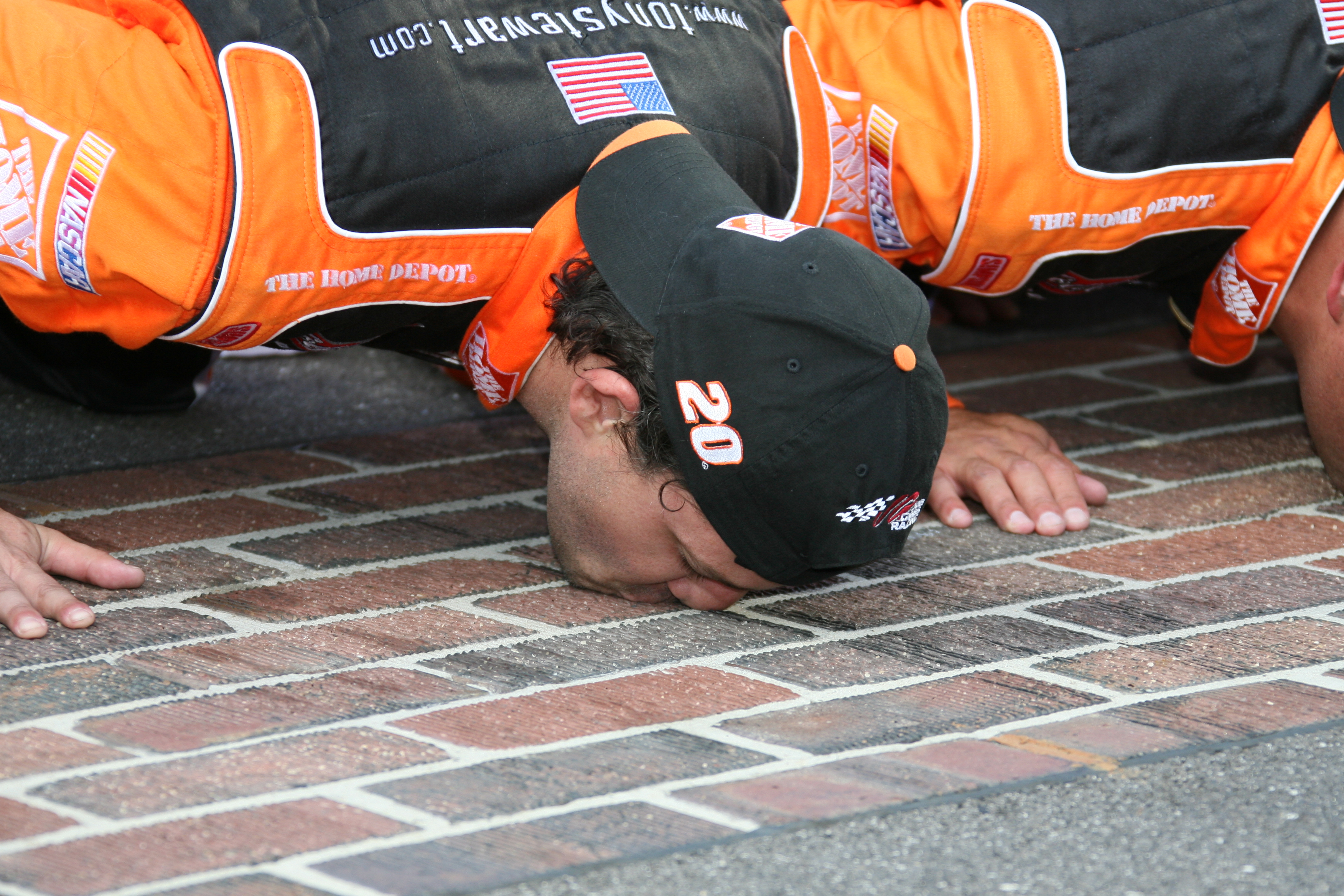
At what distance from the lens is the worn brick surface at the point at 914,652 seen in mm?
1653

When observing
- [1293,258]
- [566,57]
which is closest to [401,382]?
[566,57]

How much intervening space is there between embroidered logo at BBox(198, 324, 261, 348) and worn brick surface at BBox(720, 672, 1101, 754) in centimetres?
75

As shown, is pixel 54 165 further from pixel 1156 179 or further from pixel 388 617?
pixel 1156 179

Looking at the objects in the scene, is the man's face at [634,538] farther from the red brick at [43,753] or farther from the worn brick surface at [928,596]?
the red brick at [43,753]

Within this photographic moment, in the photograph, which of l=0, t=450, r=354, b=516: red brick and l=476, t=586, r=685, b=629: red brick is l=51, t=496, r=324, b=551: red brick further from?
l=476, t=586, r=685, b=629: red brick

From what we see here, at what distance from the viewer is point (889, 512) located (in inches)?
66.0

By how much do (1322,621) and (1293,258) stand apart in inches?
24.3

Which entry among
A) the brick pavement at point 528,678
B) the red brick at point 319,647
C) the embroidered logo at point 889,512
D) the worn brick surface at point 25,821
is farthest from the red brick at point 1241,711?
the worn brick surface at point 25,821

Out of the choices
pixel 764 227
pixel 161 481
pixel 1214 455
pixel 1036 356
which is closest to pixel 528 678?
pixel 764 227

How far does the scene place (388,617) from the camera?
1770 millimetres

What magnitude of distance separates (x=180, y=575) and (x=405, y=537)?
0.32 m

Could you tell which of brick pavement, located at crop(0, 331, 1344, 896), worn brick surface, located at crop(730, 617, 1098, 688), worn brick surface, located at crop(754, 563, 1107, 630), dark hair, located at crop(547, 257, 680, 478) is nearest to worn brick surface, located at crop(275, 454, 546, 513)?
brick pavement, located at crop(0, 331, 1344, 896)

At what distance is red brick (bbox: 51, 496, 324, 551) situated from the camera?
78.7 inches

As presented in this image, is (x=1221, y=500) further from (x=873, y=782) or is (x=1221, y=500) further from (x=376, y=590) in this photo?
(x=376, y=590)
